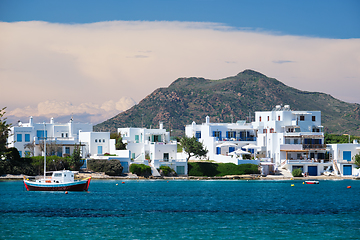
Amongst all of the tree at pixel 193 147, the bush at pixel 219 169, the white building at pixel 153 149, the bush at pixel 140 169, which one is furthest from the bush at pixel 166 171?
the tree at pixel 193 147

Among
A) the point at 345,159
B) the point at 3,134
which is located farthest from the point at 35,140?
the point at 345,159

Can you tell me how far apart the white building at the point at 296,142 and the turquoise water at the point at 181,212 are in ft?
44.3

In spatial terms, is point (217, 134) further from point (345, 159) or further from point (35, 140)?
point (35, 140)

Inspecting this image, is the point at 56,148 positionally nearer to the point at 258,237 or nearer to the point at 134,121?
the point at 258,237

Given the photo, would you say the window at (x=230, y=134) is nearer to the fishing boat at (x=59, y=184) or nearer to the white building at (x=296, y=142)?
the white building at (x=296, y=142)

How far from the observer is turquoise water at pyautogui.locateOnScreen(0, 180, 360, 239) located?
33.0m

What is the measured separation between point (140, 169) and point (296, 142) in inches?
1053

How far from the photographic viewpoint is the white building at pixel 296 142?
81.4 m

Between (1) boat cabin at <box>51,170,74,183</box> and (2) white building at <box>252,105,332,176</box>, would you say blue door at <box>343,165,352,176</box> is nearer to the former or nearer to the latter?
(2) white building at <box>252,105,332,176</box>

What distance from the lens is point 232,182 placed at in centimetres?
7519

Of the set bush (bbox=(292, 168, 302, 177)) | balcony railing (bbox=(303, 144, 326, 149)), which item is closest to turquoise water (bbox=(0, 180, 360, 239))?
bush (bbox=(292, 168, 302, 177))

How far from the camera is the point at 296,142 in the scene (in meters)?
83.2

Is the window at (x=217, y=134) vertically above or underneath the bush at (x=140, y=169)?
above

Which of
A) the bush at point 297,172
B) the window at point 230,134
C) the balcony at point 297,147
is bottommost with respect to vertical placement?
the bush at point 297,172
